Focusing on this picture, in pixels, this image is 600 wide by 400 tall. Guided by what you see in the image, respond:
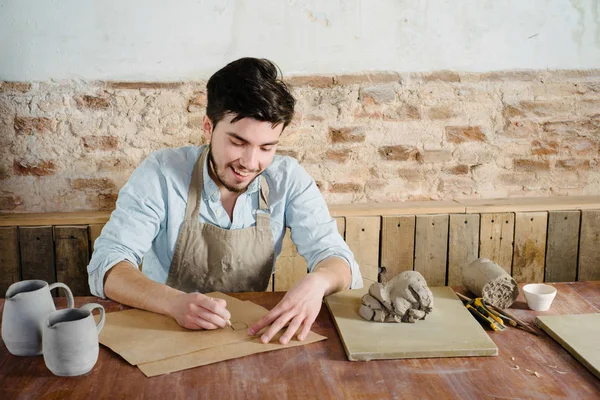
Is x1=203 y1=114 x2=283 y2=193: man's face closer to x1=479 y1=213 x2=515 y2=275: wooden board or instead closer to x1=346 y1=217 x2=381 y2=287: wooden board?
x1=346 y1=217 x2=381 y2=287: wooden board

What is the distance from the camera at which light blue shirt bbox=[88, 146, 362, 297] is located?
211 cm

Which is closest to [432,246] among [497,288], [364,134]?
[364,134]

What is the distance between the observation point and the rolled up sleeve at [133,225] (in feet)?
6.49

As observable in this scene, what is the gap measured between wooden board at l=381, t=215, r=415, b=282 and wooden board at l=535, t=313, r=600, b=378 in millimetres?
1152

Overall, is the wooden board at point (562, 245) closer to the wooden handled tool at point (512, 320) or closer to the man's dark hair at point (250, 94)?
the wooden handled tool at point (512, 320)

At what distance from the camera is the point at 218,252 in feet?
7.48

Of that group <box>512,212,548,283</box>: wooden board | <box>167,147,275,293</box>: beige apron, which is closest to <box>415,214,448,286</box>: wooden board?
<box>512,212,548,283</box>: wooden board

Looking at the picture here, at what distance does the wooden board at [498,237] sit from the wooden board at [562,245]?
19 cm

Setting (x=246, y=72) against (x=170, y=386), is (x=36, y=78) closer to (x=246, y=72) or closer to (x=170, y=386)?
(x=246, y=72)

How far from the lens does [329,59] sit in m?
2.82

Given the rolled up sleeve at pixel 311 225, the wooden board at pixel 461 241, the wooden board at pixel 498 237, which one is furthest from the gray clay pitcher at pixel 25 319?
the wooden board at pixel 498 237

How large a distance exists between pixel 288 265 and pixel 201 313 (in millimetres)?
1216

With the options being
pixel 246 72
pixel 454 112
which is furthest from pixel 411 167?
pixel 246 72

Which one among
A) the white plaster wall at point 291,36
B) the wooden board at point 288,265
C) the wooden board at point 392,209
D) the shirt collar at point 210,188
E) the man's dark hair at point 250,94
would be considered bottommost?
the wooden board at point 288,265
